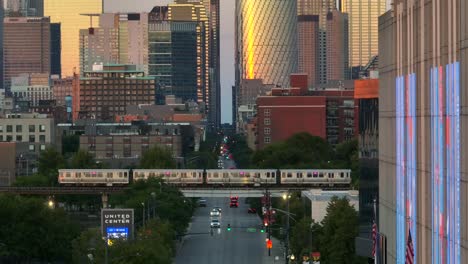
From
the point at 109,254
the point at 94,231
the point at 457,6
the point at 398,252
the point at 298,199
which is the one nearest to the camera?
the point at 457,6

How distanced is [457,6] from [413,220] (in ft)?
32.2

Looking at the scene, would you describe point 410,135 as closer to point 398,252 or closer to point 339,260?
point 398,252

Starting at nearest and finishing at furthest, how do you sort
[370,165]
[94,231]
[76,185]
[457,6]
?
[457,6] → [370,165] → [94,231] → [76,185]

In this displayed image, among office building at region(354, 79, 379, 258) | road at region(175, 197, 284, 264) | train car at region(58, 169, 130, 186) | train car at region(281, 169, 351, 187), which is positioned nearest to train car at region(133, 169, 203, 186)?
train car at region(58, 169, 130, 186)

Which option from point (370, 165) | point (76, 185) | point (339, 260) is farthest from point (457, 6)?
point (76, 185)

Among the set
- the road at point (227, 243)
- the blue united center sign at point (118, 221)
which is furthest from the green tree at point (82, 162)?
the blue united center sign at point (118, 221)

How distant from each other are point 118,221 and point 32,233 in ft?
19.2

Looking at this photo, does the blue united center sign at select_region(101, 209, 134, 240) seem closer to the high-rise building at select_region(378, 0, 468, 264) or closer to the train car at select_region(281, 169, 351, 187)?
the high-rise building at select_region(378, 0, 468, 264)

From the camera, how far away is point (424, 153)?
1848 inches

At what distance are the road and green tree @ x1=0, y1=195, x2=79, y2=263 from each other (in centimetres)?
680

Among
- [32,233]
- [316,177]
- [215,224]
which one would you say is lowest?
[215,224]

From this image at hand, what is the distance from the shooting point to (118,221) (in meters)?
89.9

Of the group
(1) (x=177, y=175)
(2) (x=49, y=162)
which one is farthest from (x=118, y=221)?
(2) (x=49, y=162)

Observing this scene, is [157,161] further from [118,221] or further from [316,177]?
[118,221]
